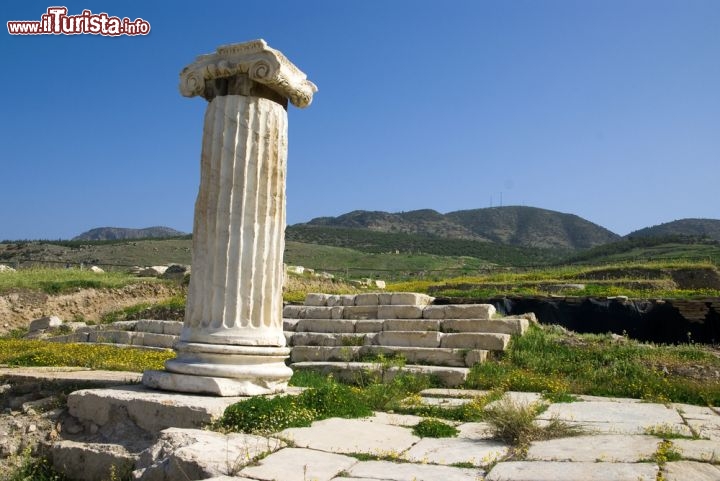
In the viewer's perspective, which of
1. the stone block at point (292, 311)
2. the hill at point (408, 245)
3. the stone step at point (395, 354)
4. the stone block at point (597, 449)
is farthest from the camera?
the hill at point (408, 245)

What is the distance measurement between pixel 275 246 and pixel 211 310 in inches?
37.2

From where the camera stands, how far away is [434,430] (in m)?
5.50

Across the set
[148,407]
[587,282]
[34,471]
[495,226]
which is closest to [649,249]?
[587,282]

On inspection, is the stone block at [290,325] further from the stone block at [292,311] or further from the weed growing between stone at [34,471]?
the weed growing between stone at [34,471]

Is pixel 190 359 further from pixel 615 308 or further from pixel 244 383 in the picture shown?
pixel 615 308

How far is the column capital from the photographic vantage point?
670 centimetres

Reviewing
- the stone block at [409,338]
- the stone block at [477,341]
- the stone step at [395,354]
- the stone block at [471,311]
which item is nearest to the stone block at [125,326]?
the stone step at [395,354]

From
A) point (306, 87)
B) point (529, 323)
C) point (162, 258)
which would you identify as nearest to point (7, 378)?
point (306, 87)

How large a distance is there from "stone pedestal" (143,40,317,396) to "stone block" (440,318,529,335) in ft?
18.3

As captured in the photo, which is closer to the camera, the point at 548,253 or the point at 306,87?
the point at 306,87

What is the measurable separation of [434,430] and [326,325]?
8.04m

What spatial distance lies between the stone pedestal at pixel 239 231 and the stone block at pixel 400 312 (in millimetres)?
6230

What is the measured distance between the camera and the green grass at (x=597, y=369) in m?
8.22

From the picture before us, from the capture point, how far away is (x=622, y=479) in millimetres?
3740
